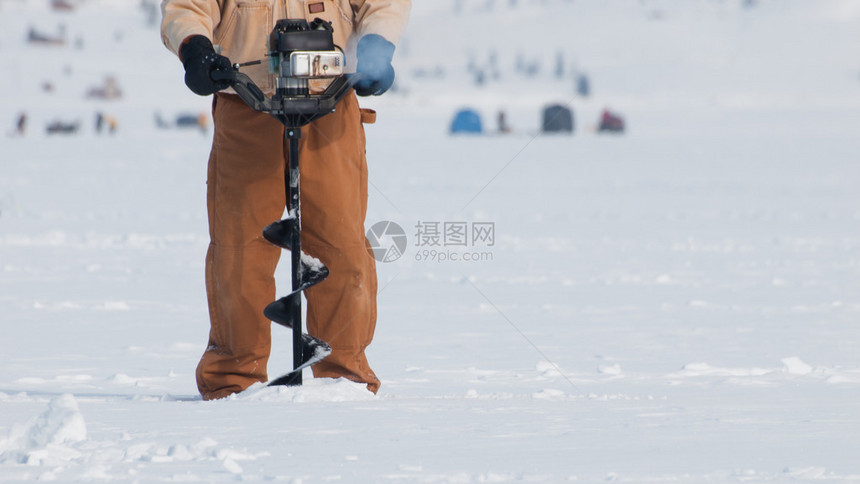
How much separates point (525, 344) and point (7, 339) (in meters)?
2.33

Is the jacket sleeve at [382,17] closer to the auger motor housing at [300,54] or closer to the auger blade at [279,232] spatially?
the auger motor housing at [300,54]

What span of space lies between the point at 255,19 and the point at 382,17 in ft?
1.36

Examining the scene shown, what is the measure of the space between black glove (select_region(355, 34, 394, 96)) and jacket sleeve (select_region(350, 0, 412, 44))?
0.18ft

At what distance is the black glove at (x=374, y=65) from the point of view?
371 cm

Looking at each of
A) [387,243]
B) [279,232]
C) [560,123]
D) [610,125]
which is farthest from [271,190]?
[610,125]

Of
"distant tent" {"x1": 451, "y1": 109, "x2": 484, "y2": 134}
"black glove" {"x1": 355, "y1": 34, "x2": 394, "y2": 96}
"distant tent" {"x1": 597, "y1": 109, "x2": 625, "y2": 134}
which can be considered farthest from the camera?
"distant tent" {"x1": 597, "y1": 109, "x2": 625, "y2": 134}

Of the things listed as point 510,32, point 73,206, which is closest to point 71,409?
point 73,206

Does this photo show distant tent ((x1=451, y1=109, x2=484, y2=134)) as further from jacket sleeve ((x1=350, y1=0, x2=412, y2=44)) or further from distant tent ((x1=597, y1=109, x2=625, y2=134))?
jacket sleeve ((x1=350, y1=0, x2=412, y2=44))

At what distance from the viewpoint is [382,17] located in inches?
153

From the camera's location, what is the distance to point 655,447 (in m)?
2.71

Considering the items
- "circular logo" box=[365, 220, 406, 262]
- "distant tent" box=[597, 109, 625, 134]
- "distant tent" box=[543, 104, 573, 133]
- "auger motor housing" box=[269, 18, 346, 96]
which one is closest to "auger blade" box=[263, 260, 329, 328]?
"auger motor housing" box=[269, 18, 346, 96]

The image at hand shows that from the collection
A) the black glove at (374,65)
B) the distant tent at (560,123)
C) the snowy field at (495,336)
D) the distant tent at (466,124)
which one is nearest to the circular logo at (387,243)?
the snowy field at (495,336)

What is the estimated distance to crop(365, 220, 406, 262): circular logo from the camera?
8.64 meters

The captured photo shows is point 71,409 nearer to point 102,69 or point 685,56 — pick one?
point 102,69
